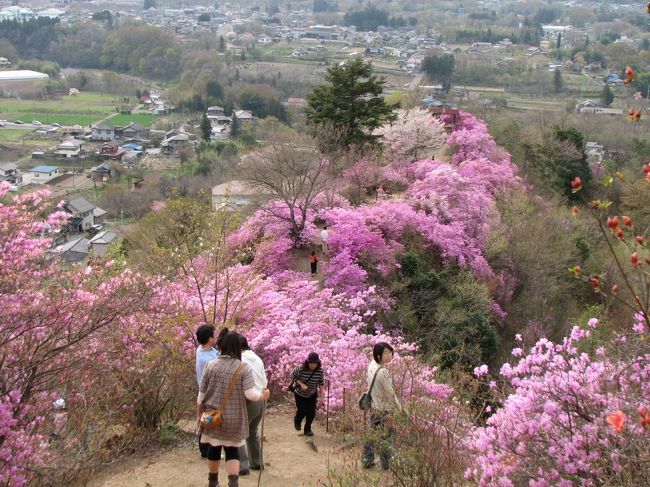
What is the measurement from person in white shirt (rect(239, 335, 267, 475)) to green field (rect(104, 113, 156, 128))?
5643 centimetres

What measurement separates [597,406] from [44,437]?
3583 mm

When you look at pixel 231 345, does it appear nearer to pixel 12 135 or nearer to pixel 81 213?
pixel 81 213

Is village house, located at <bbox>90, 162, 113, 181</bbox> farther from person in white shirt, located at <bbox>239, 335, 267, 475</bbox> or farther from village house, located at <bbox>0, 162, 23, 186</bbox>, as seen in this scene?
person in white shirt, located at <bbox>239, 335, 267, 475</bbox>

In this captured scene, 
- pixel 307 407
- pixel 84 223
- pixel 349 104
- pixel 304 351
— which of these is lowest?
pixel 84 223

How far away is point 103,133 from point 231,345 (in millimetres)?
53999

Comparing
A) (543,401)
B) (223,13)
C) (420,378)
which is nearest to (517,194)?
(420,378)

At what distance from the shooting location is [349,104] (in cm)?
1862

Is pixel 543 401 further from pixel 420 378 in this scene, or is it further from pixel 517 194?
pixel 517 194

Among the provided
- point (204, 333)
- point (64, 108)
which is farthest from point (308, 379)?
point (64, 108)

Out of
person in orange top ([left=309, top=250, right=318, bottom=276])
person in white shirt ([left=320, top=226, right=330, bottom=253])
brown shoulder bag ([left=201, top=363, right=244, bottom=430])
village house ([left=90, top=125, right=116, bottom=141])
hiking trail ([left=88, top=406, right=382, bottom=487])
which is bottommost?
village house ([left=90, top=125, right=116, bottom=141])

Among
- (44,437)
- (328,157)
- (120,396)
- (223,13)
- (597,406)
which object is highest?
(597,406)

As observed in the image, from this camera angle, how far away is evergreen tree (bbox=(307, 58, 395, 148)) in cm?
1834

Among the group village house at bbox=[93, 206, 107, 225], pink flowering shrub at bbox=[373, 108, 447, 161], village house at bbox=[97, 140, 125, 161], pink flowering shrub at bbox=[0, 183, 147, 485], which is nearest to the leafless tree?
pink flowering shrub at bbox=[373, 108, 447, 161]

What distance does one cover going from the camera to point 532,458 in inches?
164
